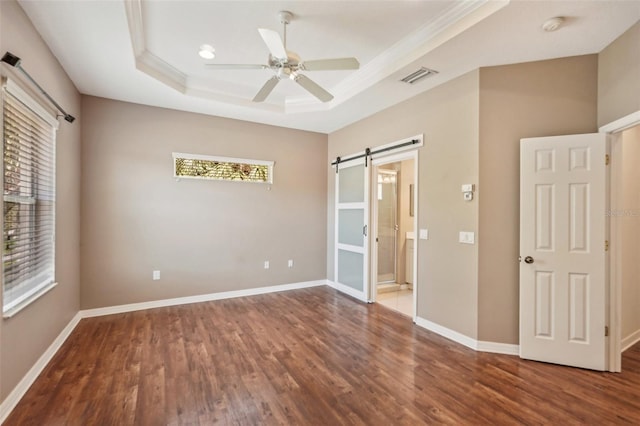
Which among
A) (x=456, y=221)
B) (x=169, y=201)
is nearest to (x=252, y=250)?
(x=169, y=201)

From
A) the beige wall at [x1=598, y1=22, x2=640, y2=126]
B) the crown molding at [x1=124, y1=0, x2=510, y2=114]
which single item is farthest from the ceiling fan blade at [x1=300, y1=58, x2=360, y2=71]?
the beige wall at [x1=598, y1=22, x2=640, y2=126]

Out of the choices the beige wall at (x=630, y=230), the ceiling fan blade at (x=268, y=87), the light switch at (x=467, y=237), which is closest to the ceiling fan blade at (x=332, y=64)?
the ceiling fan blade at (x=268, y=87)

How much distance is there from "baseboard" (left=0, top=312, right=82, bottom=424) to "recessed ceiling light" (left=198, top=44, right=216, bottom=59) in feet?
10.7

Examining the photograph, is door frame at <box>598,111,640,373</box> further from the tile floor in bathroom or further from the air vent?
the tile floor in bathroom

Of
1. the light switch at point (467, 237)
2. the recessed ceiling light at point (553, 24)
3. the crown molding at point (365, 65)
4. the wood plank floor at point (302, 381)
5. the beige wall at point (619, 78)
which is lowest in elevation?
the wood plank floor at point (302, 381)

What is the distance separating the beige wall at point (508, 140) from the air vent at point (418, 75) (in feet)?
1.66

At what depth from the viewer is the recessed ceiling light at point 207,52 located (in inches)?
123

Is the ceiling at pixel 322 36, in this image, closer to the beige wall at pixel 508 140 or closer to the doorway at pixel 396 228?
the beige wall at pixel 508 140

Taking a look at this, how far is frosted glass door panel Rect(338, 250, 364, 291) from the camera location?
15.8 ft

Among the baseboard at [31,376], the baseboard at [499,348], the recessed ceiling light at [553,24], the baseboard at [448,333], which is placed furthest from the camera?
the baseboard at [448,333]

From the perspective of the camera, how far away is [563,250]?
2723mm

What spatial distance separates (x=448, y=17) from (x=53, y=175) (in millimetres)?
3940

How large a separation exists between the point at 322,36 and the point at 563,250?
303 cm

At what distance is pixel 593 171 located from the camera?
2605mm
